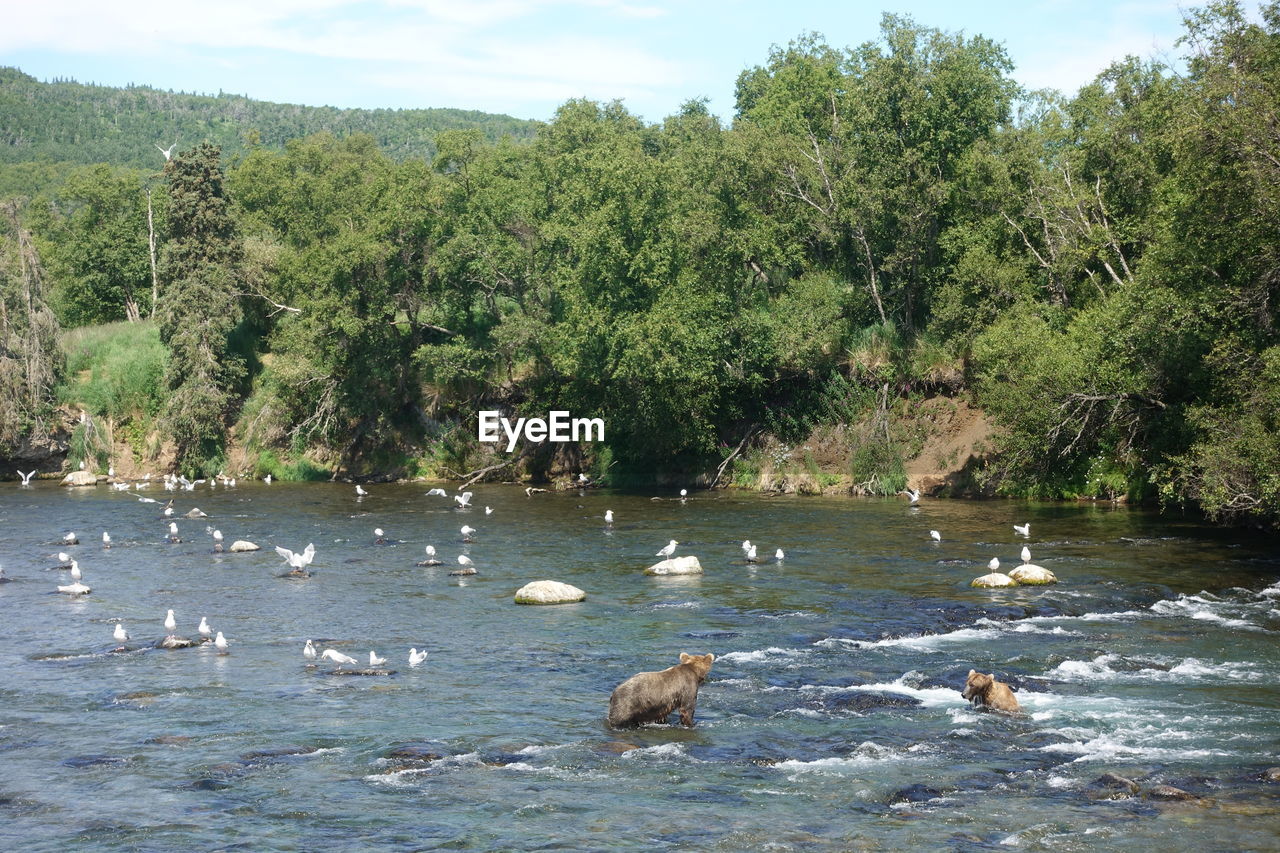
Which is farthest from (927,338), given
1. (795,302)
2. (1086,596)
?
(1086,596)

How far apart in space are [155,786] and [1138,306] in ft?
110

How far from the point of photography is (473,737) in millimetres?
19984

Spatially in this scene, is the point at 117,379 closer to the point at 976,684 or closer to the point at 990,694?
the point at 976,684

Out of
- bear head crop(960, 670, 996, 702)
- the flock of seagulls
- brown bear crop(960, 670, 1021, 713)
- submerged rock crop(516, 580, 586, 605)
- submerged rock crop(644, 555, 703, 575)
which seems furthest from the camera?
submerged rock crop(644, 555, 703, 575)

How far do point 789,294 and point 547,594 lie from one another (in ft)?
101

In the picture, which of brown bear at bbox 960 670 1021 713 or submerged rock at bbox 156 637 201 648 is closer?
brown bear at bbox 960 670 1021 713

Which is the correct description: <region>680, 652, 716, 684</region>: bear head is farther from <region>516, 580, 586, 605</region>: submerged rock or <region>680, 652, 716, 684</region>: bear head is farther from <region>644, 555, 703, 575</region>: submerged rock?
<region>644, 555, 703, 575</region>: submerged rock

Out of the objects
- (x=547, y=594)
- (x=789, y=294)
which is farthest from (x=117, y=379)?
(x=547, y=594)

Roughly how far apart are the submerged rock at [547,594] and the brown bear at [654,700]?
10.7 metres

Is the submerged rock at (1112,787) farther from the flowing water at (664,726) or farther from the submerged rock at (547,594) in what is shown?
the submerged rock at (547,594)

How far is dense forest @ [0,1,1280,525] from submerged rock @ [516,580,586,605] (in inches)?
719

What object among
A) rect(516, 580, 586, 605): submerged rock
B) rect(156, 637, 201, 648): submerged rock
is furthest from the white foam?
rect(156, 637, 201, 648): submerged rock

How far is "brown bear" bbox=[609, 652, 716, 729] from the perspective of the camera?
20.5m

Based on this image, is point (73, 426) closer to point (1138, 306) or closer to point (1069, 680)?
point (1138, 306)
